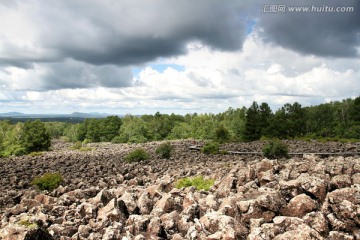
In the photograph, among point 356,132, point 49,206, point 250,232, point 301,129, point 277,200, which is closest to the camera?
point 250,232

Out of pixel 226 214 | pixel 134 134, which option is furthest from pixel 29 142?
pixel 226 214

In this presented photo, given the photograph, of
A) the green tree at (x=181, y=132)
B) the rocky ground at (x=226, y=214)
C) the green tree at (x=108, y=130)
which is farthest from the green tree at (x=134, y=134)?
the rocky ground at (x=226, y=214)

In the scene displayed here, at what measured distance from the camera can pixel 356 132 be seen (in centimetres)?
9356

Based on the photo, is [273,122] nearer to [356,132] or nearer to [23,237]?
[356,132]

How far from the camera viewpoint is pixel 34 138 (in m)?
91.9

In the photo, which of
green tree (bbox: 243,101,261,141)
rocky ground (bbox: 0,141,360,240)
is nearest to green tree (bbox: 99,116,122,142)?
green tree (bbox: 243,101,261,141)

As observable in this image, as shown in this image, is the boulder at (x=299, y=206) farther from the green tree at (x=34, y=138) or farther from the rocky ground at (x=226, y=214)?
the green tree at (x=34, y=138)

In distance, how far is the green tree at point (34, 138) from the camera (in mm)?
90750

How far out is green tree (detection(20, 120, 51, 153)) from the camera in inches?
3573

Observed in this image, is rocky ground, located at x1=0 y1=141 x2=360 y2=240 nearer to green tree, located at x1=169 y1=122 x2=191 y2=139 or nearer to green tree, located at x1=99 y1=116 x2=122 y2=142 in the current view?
green tree, located at x1=169 y1=122 x2=191 y2=139

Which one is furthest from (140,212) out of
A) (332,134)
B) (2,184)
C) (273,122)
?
(332,134)

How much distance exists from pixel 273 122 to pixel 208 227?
309ft

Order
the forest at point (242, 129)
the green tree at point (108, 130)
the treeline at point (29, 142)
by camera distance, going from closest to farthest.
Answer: the treeline at point (29, 142) → the forest at point (242, 129) → the green tree at point (108, 130)

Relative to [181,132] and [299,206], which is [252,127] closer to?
[181,132]
